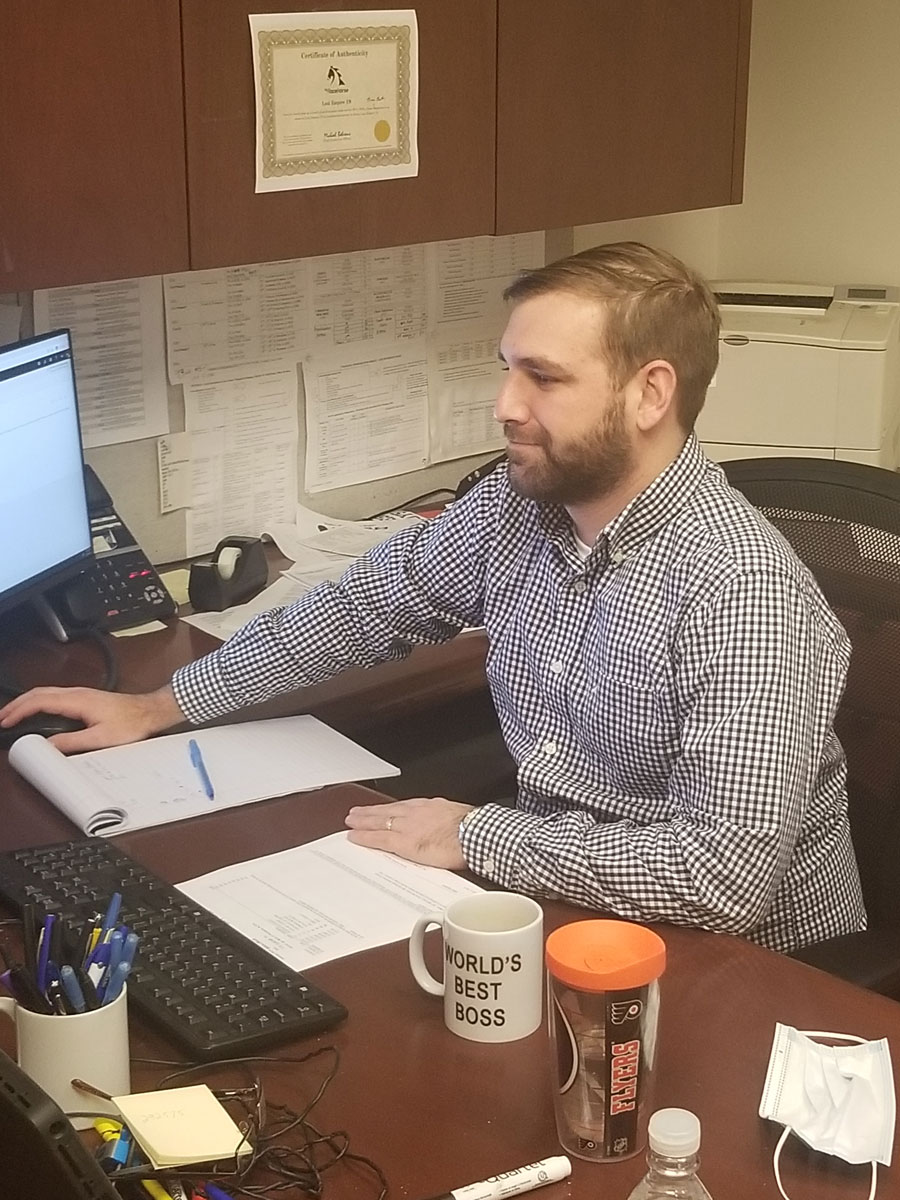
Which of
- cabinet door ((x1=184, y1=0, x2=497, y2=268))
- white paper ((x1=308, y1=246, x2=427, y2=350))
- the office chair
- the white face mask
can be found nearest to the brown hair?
the office chair

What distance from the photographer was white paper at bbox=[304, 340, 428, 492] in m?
2.47

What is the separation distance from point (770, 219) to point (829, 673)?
1.70m

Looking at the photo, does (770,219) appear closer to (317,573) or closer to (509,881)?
(317,573)

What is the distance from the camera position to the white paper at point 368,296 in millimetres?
2438

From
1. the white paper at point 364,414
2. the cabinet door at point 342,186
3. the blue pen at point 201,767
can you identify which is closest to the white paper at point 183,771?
the blue pen at point 201,767

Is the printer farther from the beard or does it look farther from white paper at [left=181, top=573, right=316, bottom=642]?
the beard

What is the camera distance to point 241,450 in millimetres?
2396

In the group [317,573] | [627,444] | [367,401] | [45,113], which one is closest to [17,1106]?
[627,444]

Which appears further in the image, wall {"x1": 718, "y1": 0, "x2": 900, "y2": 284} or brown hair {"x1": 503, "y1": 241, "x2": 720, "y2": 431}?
wall {"x1": 718, "y1": 0, "x2": 900, "y2": 284}

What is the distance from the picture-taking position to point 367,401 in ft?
8.33

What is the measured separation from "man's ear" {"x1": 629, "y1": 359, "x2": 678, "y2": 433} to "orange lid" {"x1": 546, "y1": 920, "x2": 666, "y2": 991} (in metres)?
0.66

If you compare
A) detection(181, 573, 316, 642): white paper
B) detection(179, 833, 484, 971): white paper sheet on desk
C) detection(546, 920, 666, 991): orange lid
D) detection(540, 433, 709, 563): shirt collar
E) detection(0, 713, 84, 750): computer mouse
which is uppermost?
detection(540, 433, 709, 563): shirt collar

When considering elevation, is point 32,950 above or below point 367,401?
below

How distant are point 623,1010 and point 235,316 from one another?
1.56 meters
